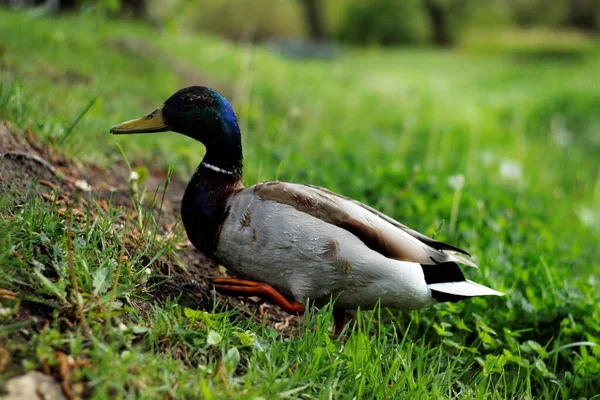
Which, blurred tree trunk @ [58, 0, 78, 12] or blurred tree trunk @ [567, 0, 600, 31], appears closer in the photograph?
blurred tree trunk @ [58, 0, 78, 12]

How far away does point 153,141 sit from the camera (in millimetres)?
4254

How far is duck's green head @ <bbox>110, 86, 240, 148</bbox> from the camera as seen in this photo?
2.49m

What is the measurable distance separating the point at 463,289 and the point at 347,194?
1.72 meters

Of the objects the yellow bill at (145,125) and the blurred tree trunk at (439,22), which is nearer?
the yellow bill at (145,125)

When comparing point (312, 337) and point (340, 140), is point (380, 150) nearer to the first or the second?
point (340, 140)

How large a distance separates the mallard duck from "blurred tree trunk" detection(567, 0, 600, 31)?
18279mm

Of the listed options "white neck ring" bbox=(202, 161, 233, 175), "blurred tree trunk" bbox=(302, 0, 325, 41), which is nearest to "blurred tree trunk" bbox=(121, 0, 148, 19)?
"white neck ring" bbox=(202, 161, 233, 175)

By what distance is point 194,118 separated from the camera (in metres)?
2.49

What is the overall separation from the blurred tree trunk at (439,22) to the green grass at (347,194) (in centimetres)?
1147

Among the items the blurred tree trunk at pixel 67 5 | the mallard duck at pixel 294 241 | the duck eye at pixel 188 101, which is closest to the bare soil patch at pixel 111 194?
the mallard duck at pixel 294 241

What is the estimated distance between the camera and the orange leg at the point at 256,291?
2.28 m

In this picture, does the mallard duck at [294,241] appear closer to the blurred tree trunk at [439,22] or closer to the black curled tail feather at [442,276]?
the black curled tail feather at [442,276]

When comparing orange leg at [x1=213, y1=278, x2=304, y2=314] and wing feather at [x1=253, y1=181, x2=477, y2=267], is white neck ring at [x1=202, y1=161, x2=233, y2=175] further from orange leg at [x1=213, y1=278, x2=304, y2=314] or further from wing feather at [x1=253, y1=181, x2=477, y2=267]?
orange leg at [x1=213, y1=278, x2=304, y2=314]

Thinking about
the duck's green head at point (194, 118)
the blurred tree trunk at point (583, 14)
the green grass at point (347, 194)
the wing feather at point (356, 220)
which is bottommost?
the green grass at point (347, 194)
